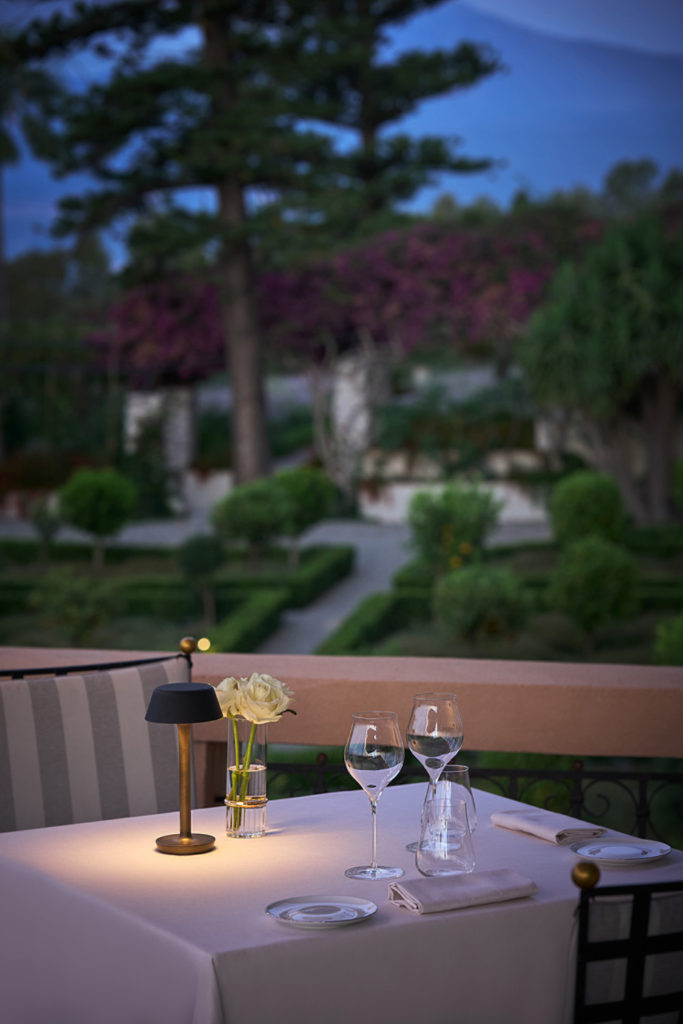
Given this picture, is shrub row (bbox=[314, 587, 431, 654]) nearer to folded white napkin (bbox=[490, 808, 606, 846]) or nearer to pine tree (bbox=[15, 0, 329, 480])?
folded white napkin (bbox=[490, 808, 606, 846])

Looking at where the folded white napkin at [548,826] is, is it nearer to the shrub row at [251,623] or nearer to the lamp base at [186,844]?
the lamp base at [186,844]

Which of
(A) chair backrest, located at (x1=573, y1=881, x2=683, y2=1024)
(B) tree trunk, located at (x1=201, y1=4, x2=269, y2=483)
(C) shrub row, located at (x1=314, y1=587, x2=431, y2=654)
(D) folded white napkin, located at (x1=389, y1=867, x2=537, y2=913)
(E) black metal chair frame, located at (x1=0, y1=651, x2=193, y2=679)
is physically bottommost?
(C) shrub row, located at (x1=314, y1=587, x2=431, y2=654)

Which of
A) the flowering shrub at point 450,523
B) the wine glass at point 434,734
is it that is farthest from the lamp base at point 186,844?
the flowering shrub at point 450,523

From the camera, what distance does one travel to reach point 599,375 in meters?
13.8

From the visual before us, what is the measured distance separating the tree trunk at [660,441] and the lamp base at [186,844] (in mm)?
13218

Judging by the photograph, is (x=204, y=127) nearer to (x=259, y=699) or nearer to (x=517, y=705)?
(x=517, y=705)

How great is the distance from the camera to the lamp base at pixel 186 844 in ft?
5.61

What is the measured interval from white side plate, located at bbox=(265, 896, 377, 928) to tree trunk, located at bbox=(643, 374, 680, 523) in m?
13.4

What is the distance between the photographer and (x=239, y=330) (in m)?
15.7

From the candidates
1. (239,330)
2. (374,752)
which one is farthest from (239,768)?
(239,330)

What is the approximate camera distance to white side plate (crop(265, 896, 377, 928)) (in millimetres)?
1373

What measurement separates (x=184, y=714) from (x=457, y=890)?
453mm

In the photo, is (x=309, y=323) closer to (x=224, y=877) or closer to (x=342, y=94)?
(x=342, y=94)

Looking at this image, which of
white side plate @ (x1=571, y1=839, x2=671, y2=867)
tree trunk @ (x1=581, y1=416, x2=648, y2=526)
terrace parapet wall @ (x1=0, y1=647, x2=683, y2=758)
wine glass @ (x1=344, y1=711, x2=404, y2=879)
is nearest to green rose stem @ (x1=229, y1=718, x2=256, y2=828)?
wine glass @ (x1=344, y1=711, x2=404, y2=879)
